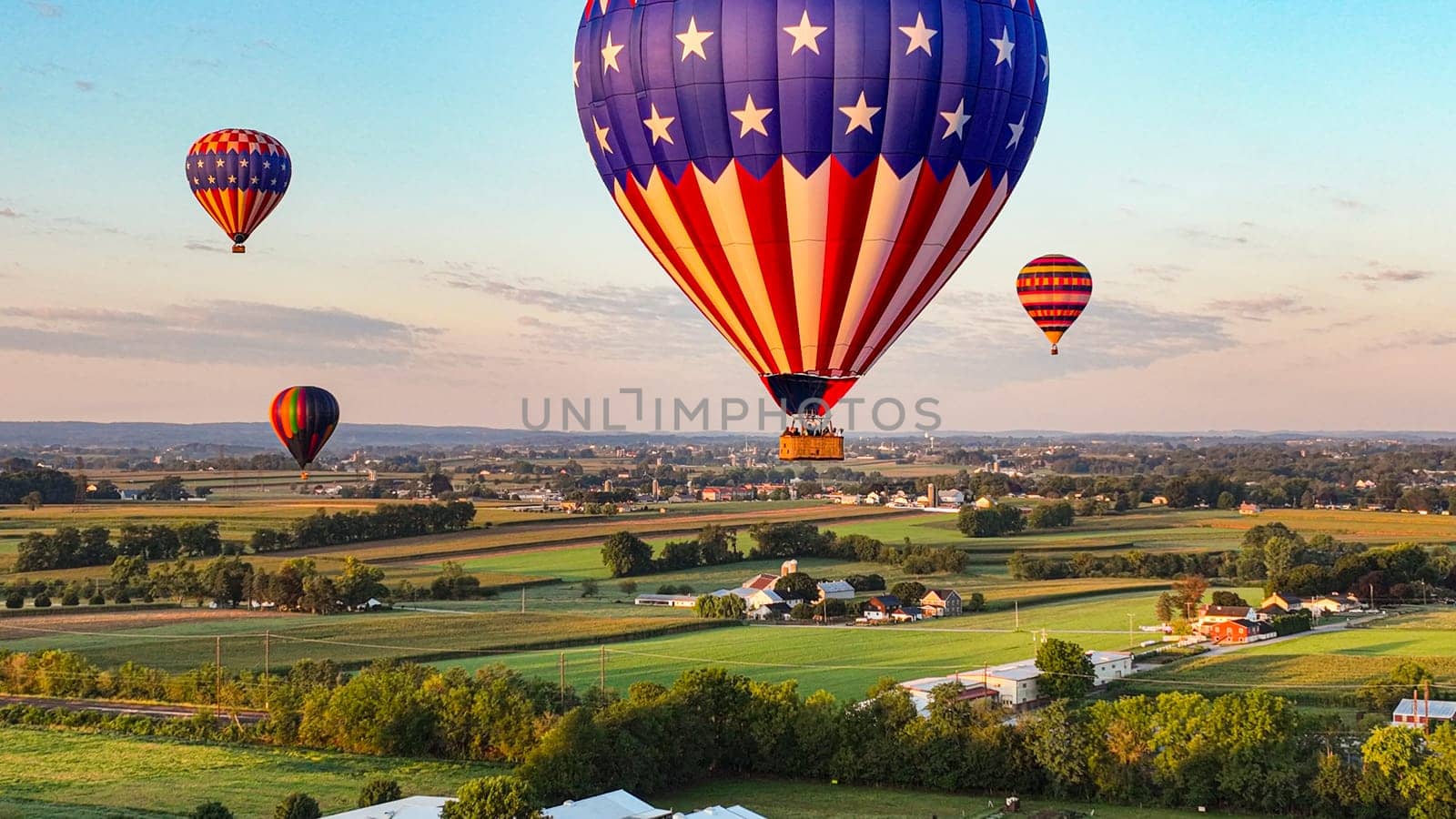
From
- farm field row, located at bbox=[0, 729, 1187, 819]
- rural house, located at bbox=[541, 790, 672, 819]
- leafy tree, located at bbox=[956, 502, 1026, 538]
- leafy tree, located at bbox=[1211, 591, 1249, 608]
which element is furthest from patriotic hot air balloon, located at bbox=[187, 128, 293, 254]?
leafy tree, located at bbox=[956, 502, 1026, 538]

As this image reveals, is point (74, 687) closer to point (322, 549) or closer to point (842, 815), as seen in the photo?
point (842, 815)

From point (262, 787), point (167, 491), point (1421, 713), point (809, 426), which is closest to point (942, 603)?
point (1421, 713)

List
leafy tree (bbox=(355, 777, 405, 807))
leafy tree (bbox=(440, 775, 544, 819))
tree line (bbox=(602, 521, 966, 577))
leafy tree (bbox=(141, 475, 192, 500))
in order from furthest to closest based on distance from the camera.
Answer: leafy tree (bbox=(141, 475, 192, 500)) → tree line (bbox=(602, 521, 966, 577)) → leafy tree (bbox=(355, 777, 405, 807)) → leafy tree (bbox=(440, 775, 544, 819))

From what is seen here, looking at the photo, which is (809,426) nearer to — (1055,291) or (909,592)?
(1055,291)

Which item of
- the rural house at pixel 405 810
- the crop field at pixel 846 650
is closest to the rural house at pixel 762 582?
the crop field at pixel 846 650

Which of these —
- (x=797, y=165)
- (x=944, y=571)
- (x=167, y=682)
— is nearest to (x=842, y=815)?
(x=797, y=165)

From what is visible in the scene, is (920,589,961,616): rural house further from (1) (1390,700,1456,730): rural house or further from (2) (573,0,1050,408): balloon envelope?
(2) (573,0,1050,408): balloon envelope
